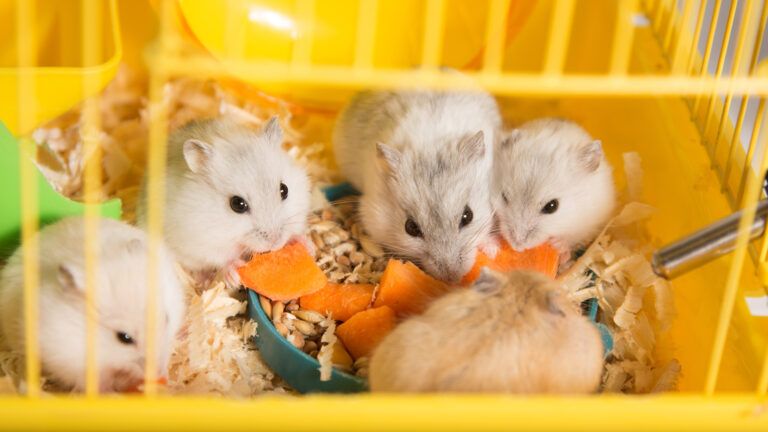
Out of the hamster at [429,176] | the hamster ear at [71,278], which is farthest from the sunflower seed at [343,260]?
the hamster ear at [71,278]

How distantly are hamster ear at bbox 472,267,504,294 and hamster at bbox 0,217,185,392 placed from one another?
0.89 meters

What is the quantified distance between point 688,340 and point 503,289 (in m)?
0.84

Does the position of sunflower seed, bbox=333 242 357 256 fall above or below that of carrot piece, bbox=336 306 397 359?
above

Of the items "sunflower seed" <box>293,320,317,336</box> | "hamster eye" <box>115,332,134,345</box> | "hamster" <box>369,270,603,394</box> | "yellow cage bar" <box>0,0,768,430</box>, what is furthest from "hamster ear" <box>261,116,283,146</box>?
"hamster" <box>369,270,603,394</box>

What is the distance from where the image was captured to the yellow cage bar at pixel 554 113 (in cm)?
186

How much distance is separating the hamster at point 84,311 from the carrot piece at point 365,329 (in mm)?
524

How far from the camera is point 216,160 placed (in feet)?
9.71

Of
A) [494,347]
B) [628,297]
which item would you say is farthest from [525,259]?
[494,347]

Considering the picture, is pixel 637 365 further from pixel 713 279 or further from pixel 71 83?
pixel 71 83

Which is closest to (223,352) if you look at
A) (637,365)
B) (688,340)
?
(637,365)

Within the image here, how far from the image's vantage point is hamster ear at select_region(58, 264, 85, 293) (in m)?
2.38

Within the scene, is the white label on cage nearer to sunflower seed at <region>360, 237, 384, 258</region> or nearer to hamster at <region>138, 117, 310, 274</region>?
sunflower seed at <region>360, 237, 384, 258</region>

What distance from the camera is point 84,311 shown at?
2.44m

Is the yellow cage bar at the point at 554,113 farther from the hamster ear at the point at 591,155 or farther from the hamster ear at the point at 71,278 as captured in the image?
the hamster ear at the point at 591,155
